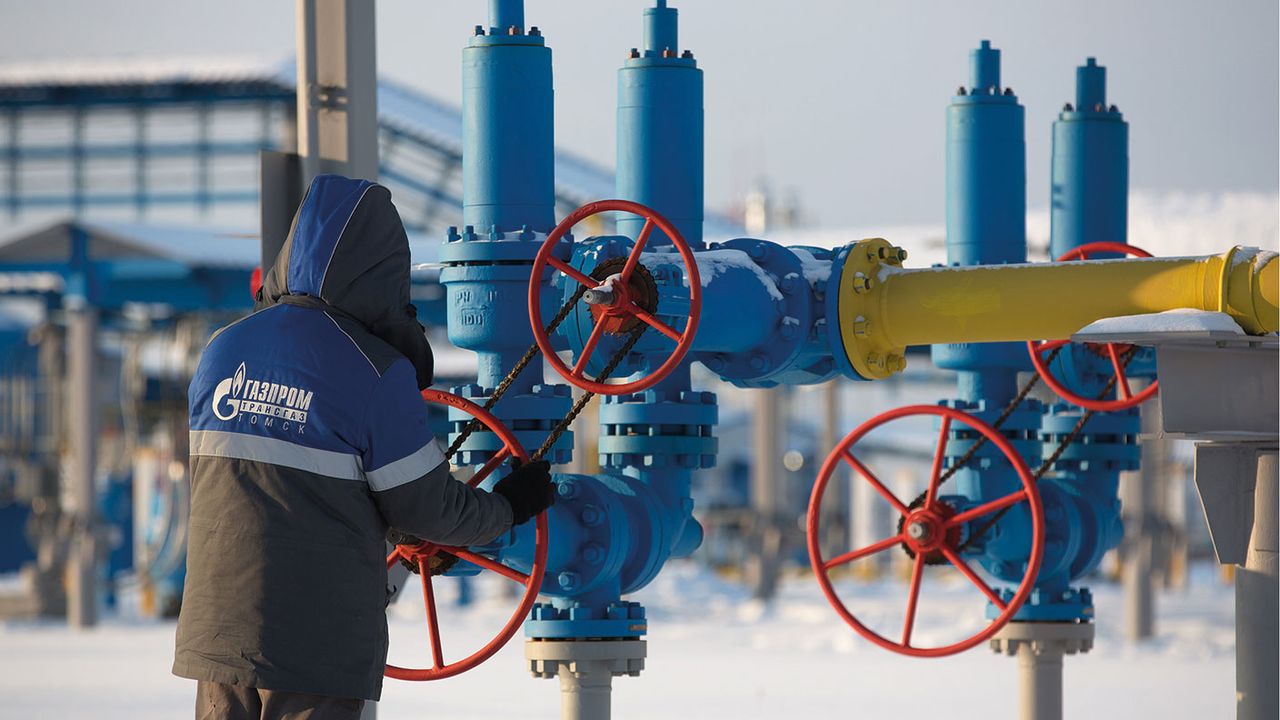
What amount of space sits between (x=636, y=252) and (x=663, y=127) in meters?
0.90

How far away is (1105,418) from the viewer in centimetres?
602

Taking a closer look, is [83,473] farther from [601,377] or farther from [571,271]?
[571,271]

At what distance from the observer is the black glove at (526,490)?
3400 millimetres

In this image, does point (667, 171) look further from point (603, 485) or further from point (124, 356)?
point (124, 356)

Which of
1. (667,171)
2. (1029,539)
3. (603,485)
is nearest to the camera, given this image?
(603,485)

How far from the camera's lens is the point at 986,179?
580 centimetres

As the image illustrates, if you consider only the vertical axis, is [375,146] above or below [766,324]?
above

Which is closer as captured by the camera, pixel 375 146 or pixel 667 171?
pixel 375 146

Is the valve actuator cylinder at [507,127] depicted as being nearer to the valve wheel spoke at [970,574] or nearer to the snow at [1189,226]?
the valve wheel spoke at [970,574]

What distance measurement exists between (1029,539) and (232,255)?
30.7ft

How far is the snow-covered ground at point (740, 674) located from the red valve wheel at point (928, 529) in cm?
374

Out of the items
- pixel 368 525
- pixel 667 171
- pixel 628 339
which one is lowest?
pixel 368 525

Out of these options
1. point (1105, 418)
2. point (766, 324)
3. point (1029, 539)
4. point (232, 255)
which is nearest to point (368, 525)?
point (766, 324)

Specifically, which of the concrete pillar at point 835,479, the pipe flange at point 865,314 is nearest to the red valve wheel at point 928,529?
the pipe flange at point 865,314
